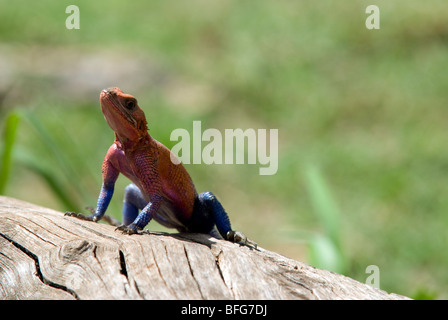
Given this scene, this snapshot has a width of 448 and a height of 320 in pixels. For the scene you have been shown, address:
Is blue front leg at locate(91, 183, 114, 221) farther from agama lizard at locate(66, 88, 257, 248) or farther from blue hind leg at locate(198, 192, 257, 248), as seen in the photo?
blue hind leg at locate(198, 192, 257, 248)

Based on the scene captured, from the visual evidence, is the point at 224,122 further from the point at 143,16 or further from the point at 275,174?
the point at 143,16

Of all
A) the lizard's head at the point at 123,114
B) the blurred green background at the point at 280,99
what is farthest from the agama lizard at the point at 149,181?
the blurred green background at the point at 280,99

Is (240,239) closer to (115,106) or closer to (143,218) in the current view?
(143,218)

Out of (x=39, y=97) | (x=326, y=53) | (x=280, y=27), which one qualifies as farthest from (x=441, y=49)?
(x=39, y=97)

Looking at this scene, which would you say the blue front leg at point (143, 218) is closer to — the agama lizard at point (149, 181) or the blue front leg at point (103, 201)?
the agama lizard at point (149, 181)

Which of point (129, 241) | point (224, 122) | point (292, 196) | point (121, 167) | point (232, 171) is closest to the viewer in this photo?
point (129, 241)
